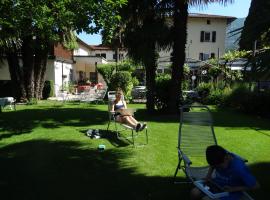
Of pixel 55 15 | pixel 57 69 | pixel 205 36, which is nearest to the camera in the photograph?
pixel 55 15

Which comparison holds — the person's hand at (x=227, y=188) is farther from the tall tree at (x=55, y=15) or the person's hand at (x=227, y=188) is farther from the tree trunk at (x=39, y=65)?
the tree trunk at (x=39, y=65)

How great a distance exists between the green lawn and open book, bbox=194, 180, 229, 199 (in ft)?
3.74

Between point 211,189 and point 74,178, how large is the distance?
301cm

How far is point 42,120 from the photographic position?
14.6 meters

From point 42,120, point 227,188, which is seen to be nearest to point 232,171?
point 227,188

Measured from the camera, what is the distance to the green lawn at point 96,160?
6.43 metres

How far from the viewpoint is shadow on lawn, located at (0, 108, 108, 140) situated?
12.6 meters

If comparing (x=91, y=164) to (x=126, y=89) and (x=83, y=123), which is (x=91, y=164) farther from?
(x=126, y=89)

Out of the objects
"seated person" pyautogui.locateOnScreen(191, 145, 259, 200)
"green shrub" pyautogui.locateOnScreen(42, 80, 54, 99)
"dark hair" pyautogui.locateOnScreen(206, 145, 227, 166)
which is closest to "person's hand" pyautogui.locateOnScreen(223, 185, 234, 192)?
"seated person" pyautogui.locateOnScreen(191, 145, 259, 200)

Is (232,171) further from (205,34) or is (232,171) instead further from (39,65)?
(205,34)

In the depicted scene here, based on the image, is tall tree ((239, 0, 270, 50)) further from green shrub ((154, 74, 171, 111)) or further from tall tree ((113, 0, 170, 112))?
green shrub ((154, 74, 171, 111))

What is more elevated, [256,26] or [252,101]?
[256,26]

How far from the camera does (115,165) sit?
26.1ft

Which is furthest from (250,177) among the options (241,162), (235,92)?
(235,92)
